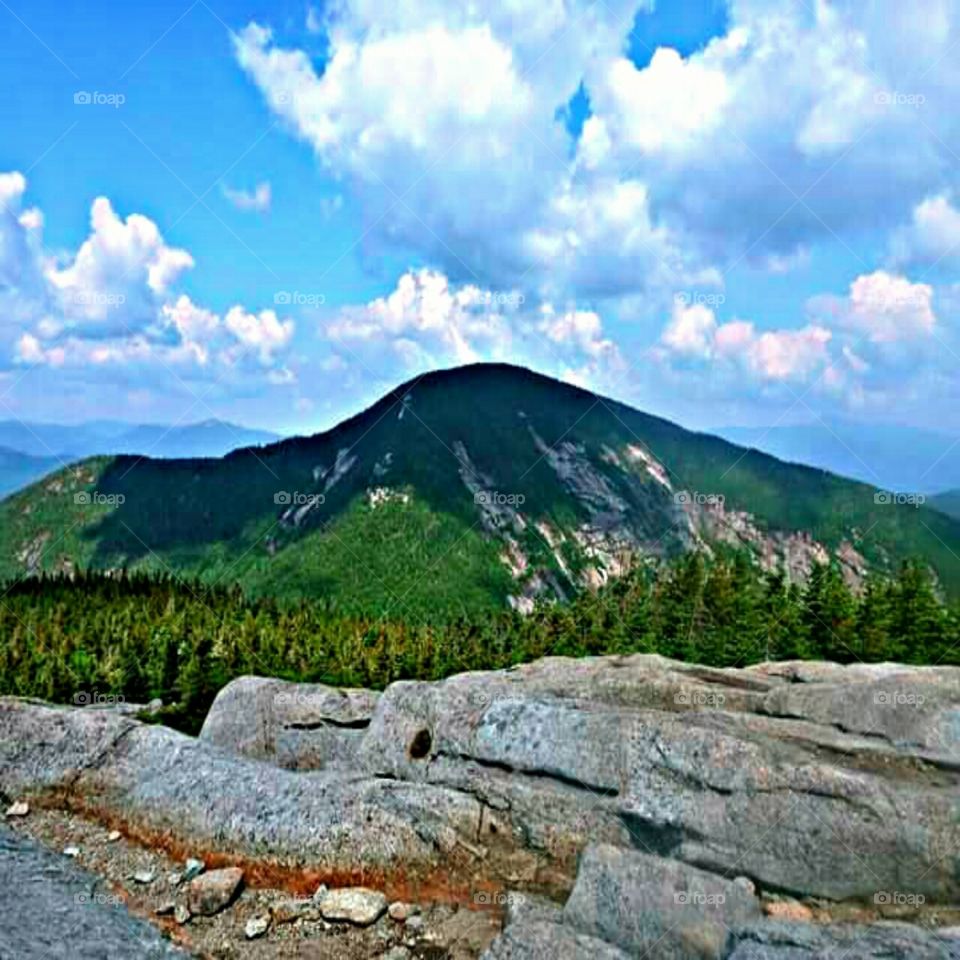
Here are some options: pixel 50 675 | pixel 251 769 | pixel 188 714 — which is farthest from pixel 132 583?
pixel 251 769

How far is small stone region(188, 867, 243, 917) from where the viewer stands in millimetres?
19531

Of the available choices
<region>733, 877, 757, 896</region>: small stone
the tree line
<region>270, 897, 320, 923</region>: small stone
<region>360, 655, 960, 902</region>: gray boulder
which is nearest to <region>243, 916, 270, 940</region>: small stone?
<region>270, 897, 320, 923</region>: small stone

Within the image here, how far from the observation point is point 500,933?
18.0 meters

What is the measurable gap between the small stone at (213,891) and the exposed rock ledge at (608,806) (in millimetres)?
826

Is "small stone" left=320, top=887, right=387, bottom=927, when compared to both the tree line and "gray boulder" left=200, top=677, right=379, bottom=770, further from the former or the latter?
the tree line

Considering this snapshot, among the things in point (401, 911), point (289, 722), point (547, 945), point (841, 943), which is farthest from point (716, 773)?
point (289, 722)

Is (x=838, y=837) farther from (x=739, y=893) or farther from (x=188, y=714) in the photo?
(x=188, y=714)

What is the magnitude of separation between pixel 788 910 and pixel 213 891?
49.4ft

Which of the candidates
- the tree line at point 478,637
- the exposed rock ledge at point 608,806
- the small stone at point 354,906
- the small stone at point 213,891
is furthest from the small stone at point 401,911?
the tree line at point 478,637

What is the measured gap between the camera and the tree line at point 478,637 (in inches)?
2936

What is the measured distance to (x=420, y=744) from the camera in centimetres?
2853

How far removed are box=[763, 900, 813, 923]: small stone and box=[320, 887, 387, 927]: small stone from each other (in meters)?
10.0

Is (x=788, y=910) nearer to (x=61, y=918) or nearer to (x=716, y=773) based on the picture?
(x=716, y=773)

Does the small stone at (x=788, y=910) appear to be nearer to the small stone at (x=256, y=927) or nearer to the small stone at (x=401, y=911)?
the small stone at (x=401, y=911)
